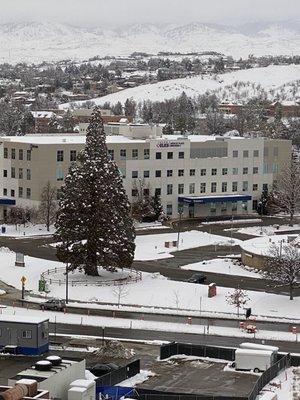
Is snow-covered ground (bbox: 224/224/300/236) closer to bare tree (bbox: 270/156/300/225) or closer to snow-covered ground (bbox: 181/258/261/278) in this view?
bare tree (bbox: 270/156/300/225)

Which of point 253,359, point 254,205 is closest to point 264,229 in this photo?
point 254,205

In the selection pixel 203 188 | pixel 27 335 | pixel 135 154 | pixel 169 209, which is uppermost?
pixel 135 154

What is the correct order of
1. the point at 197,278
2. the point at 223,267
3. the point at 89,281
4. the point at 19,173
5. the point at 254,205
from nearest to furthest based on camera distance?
the point at 89,281
the point at 197,278
the point at 223,267
the point at 19,173
the point at 254,205

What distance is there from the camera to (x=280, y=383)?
4953 centimetres

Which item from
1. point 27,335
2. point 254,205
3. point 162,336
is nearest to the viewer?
point 27,335

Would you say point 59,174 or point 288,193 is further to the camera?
point 288,193

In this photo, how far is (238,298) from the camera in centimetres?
6469

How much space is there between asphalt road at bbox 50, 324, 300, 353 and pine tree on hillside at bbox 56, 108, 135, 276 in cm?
1201

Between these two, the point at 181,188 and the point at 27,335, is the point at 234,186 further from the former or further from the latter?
the point at 27,335

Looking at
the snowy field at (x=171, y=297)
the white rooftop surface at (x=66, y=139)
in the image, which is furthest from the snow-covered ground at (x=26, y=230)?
the snowy field at (x=171, y=297)

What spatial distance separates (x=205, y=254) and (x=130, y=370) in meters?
36.0

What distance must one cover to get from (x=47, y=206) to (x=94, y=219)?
2613 cm

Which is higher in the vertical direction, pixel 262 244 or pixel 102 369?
pixel 262 244

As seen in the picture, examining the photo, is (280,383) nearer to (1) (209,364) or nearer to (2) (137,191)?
(1) (209,364)
